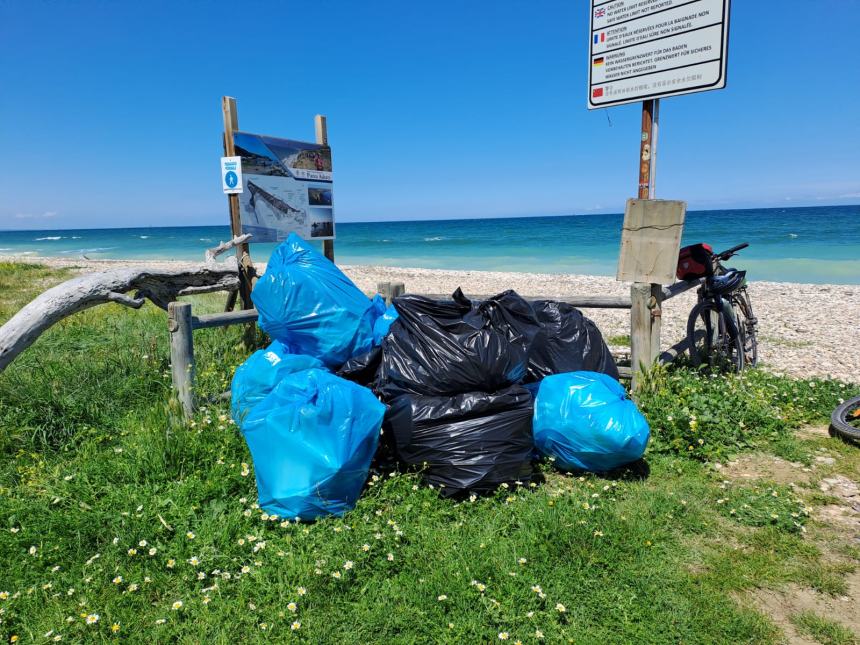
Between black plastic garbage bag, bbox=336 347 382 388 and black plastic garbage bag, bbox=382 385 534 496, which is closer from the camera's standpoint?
black plastic garbage bag, bbox=382 385 534 496

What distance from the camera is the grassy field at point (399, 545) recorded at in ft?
6.54

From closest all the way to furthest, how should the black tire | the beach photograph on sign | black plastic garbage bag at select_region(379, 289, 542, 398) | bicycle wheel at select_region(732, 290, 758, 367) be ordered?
black plastic garbage bag at select_region(379, 289, 542, 398) < the black tire < the beach photograph on sign < bicycle wheel at select_region(732, 290, 758, 367)

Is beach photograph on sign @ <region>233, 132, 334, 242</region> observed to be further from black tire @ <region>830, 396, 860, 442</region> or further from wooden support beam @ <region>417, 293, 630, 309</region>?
black tire @ <region>830, 396, 860, 442</region>

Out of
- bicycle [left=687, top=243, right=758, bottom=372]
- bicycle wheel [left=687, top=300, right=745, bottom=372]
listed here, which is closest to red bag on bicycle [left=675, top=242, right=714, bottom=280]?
bicycle [left=687, top=243, right=758, bottom=372]

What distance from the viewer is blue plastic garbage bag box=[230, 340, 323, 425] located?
10.6 ft

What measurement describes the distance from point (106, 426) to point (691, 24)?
4667 millimetres

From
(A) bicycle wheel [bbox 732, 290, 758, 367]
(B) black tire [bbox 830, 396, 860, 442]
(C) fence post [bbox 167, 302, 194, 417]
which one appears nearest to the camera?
(C) fence post [bbox 167, 302, 194, 417]

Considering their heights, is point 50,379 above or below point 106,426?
above

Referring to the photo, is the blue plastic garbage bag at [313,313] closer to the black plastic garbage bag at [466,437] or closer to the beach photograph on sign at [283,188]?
the black plastic garbage bag at [466,437]

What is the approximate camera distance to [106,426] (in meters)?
3.47

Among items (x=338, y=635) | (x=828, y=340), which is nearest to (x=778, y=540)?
(x=338, y=635)

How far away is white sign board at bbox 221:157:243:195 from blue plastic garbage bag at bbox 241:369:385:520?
7.22ft

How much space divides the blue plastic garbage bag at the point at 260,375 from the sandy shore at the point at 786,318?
5.12ft

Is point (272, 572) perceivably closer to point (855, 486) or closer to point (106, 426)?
point (106, 426)
